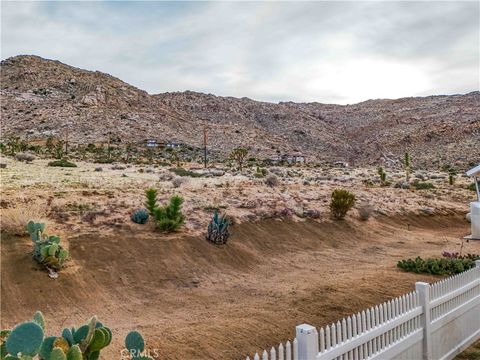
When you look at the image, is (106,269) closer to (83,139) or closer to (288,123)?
(83,139)

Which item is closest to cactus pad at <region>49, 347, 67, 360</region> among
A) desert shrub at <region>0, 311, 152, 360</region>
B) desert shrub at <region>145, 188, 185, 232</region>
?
desert shrub at <region>0, 311, 152, 360</region>

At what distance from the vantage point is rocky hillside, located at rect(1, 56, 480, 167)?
76.1 m

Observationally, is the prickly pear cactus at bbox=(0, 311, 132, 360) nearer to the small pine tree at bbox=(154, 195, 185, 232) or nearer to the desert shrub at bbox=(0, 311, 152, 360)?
the desert shrub at bbox=(0, 311, 152, 360)

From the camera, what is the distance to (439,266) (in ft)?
44.5

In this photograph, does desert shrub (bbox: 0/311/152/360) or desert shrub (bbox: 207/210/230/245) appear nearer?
desert shrub (bbox: 0/311/152/360)

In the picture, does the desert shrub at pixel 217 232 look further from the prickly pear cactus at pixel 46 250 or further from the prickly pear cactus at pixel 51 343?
the prickly pear cactus at pixel 51 343

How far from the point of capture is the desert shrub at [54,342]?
4227mm

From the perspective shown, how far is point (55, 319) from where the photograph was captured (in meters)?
9.77

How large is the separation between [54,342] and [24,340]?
492mm

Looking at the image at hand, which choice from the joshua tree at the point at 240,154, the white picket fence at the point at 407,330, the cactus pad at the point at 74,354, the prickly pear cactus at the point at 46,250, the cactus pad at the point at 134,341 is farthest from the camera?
the joshua tree at the point at 240,154

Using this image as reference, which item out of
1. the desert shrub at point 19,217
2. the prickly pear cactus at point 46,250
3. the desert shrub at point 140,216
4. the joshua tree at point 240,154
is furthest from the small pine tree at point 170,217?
the joshua tree at point 240,154

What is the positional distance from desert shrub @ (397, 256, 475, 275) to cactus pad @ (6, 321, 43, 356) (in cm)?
1171

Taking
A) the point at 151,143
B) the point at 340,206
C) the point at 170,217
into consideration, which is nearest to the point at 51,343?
the point at 170,217

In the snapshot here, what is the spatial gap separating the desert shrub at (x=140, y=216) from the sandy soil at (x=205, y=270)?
43 cm
